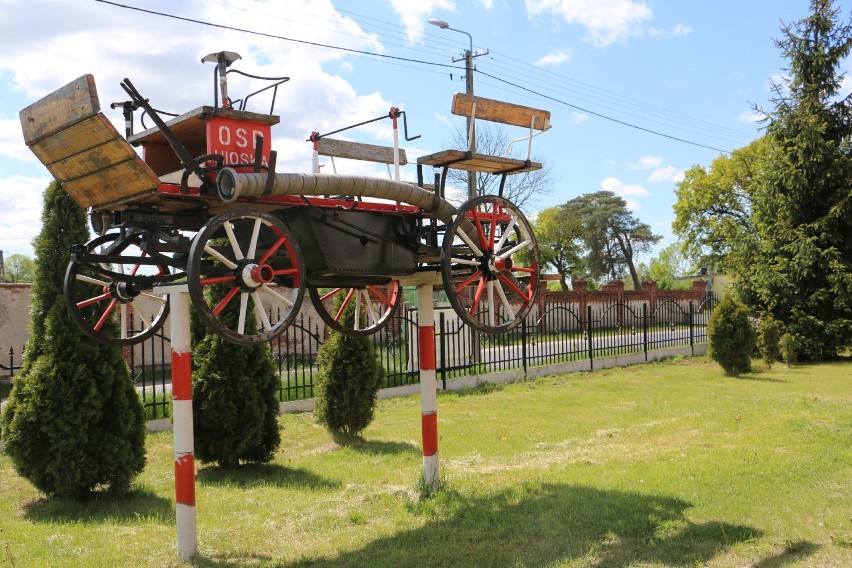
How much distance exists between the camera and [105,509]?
705cm

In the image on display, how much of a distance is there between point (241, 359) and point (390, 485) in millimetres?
2230

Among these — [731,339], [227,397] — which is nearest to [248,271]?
[227,397]

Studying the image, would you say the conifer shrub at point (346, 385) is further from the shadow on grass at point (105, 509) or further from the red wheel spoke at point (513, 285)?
the red wheel spoke at point (513, 285)

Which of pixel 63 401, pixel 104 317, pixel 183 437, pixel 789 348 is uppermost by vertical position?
pixel 104 317

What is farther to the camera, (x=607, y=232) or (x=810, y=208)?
(x=607, y=232)

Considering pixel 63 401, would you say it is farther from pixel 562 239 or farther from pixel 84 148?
pixel 562 239

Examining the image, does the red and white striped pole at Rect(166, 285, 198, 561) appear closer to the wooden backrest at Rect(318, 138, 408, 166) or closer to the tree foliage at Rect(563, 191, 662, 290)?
the wooden backrest at Rect(318, 138, 408, 166)

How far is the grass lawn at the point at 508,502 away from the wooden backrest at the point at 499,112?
3.34 meters

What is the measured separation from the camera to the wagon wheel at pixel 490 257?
579cm

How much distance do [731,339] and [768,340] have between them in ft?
9.32

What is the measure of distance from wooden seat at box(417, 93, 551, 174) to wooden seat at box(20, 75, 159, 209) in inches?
97.8

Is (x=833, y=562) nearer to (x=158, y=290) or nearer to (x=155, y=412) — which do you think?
(x=158, y=290)

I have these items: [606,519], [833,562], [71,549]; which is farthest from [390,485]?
[833,562]

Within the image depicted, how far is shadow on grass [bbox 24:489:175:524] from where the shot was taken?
677cm
